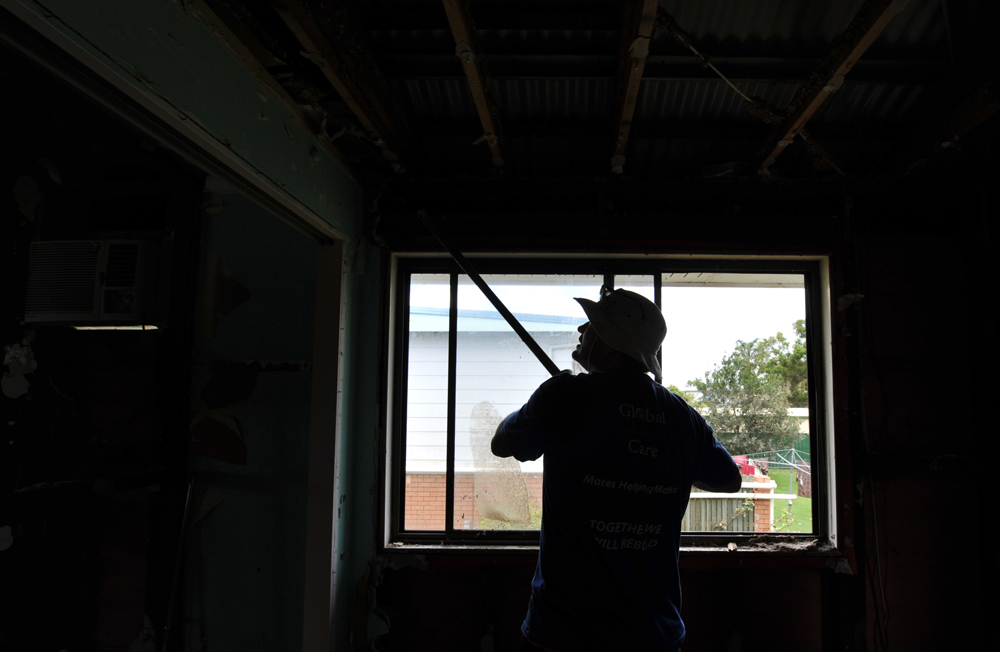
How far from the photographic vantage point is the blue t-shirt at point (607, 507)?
1.24 metres

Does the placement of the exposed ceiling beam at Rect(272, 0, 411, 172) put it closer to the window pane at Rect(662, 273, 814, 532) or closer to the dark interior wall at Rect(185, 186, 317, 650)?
the dark interior wall at Rect(185, 186, 317, 650)

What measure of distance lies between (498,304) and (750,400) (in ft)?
4.58

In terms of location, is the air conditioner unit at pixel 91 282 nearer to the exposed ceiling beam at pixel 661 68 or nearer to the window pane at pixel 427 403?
the window pane at pixel 427 403

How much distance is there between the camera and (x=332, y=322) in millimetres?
2047

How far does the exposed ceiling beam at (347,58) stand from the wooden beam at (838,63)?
1426 mm

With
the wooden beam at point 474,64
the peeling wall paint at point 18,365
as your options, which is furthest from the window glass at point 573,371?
the peeling wall paint at point 18,365

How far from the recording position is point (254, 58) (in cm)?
137

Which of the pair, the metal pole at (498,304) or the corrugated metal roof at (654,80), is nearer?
the corrugated metal roof at (654,80)

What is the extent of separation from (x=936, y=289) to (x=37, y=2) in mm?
3176

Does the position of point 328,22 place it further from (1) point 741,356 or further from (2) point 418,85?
(1) point 741,356

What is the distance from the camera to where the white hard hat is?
145 cm

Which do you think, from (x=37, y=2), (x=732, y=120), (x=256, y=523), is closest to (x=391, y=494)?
(x=256, y=523)

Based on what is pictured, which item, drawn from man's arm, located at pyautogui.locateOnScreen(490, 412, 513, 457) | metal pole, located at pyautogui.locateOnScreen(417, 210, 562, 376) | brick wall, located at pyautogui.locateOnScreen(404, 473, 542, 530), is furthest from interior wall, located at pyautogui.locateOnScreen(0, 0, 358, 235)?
brick wall, located at pyautogui.locateOnScreen(404, 473, 542, 530)

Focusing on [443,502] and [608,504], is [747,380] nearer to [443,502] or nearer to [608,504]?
[608,504]
